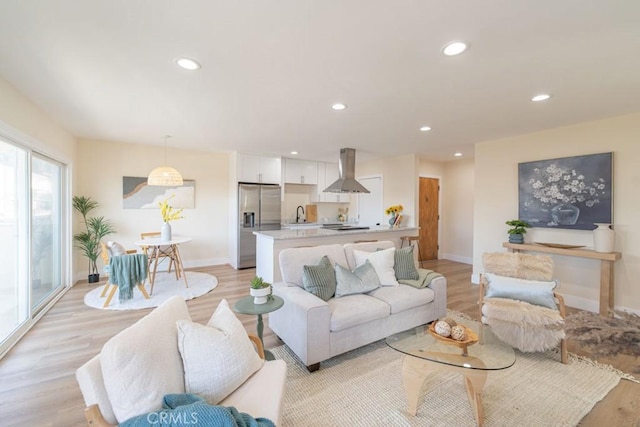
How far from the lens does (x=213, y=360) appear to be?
1.29 metres

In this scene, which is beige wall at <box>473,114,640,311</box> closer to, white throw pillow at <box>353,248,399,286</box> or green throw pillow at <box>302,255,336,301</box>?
white throw pillow at <box>353,248,399,286</box>

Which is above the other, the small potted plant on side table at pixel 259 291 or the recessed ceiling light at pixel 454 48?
the recessed ceiling light at pixel 454 48

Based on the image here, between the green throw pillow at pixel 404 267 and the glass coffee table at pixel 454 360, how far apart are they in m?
1.09

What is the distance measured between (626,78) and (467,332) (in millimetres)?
2559

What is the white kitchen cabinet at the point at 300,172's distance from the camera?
6.28 metres

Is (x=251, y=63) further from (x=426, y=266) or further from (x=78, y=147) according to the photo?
(x=426, y=266)

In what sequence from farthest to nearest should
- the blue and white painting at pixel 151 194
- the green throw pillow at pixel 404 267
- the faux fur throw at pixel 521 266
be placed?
the blue and white painting at pixel 151 194 → the green throw pillow at pixel 404 267 → the faux fur throw at pixel 521 266

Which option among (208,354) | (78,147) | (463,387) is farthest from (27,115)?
(463,387)

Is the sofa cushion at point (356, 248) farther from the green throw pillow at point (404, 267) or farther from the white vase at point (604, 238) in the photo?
the white vase at point (604, 238)

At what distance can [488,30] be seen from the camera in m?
1.70

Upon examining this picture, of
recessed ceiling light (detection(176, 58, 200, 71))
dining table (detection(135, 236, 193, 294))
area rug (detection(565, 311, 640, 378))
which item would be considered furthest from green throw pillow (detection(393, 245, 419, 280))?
dining table (detection(135, 236, 193, 294))

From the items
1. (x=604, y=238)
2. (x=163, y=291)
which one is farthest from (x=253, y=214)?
(x=604, y=238)

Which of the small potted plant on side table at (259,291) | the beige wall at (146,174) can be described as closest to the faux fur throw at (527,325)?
the small potted plant on side table at (259,291)

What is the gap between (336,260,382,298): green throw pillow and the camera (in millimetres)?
2689
